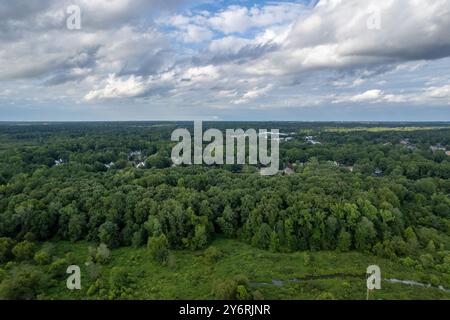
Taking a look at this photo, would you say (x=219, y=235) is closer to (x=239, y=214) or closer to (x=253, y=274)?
(x=239, y=214)

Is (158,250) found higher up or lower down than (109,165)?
lower down

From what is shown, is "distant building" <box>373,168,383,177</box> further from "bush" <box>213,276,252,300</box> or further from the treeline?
"bush" <box>213,276,252,300</box>

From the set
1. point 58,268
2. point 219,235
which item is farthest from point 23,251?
point 219,235

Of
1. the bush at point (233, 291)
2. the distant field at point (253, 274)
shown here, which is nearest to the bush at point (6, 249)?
the distant field at point (253, 274)

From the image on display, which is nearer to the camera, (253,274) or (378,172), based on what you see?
(253,274)

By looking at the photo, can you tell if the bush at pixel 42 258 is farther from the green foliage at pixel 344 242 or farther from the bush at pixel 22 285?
the green foliage at pixel 344 242

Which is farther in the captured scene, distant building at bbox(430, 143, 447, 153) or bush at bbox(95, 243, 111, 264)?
distant building at bbox(430, 143, 447, 153)

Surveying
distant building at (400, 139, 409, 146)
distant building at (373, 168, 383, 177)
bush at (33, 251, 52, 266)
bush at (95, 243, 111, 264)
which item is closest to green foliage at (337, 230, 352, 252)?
bush at (95, 243, 111, 264)

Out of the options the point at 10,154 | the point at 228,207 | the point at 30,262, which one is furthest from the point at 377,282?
the point at 10,154

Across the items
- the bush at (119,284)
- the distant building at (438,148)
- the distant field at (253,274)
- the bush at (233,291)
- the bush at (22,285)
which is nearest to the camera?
the bush at (233,291)
